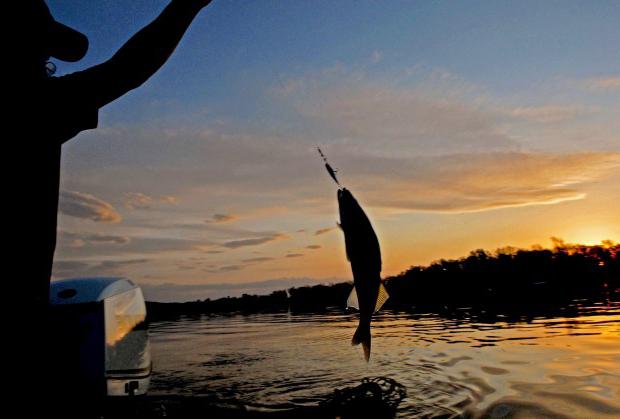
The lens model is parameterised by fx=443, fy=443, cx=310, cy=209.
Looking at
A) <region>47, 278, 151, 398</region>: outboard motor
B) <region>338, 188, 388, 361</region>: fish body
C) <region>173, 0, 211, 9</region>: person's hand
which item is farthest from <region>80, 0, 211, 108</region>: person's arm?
<region>47, 278, 151, 398</region>: outboard motor

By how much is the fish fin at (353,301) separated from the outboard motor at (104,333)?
11.0 feet

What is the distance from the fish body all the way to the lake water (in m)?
3.88

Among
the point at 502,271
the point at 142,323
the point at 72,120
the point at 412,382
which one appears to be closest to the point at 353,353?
the point at 412,382

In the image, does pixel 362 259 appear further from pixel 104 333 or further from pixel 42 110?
pixel 104 333

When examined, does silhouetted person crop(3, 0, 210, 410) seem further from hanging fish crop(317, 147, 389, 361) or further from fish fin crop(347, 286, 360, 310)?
fish fin crop(347, 286, 360, 310)

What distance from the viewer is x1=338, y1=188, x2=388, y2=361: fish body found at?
11.7 ft

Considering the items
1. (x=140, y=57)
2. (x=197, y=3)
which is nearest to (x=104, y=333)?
(x=140, y=57)

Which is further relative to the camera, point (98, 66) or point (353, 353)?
point (353, 353)

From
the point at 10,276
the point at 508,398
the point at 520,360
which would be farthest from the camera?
the point at 520,360

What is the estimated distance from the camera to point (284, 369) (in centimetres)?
1196

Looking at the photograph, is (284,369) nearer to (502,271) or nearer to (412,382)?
(412,382)

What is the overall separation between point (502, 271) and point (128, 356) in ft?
305

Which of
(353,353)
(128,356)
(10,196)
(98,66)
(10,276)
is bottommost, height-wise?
(353,353)

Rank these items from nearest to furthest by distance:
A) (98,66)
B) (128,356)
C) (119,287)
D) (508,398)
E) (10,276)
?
1. (10,276)
2. (98,66)
3. (128,356)
4. (119,287)
5. (508,398)
